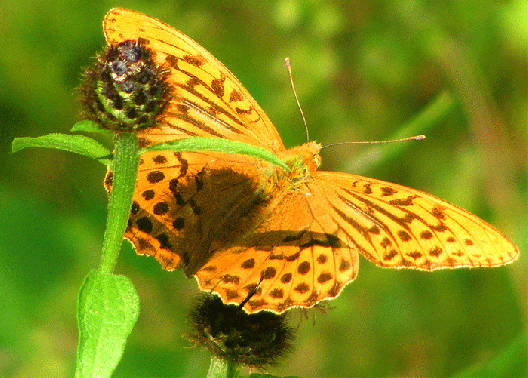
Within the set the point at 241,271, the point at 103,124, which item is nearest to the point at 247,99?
the point at 241,271

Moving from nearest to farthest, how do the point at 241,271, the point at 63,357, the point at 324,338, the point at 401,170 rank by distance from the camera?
the point at 241,271, the point at 63,357, the point at 324,338, the point at 401,170

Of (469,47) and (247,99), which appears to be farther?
(469,47)

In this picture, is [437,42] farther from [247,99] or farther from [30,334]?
[30,334]

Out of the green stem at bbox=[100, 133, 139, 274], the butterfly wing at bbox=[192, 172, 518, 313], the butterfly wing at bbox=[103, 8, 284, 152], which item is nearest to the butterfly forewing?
A: the butterfly wing at bbox=[192, 172, 518, 313]

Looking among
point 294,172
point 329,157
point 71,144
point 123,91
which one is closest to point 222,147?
point 123,91

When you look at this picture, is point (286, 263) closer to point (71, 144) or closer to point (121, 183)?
point (121, 183)

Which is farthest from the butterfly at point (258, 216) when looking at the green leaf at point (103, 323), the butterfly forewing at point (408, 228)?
the green leaf at point (103, 323)

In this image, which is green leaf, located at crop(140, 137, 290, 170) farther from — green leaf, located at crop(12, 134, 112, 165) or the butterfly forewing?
the butterfly forewing
